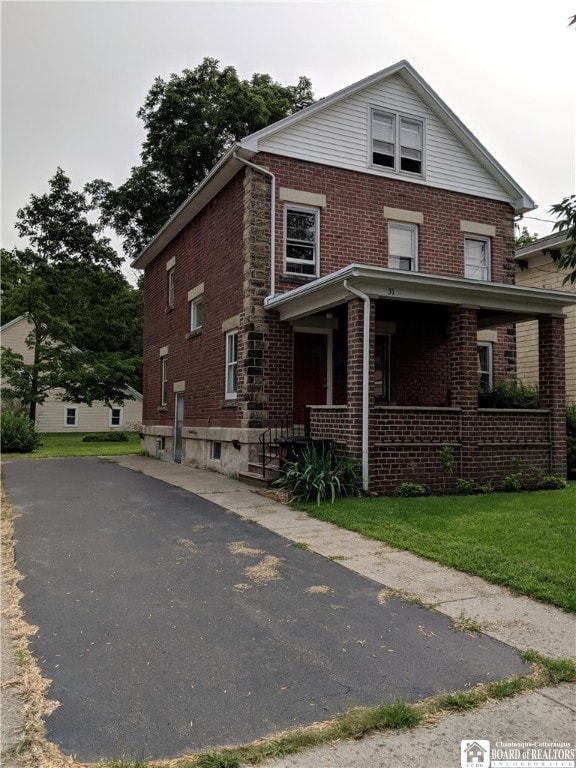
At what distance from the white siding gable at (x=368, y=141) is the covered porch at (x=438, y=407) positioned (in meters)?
3.78

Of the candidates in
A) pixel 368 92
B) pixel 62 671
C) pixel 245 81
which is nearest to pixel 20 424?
pixel 368 92

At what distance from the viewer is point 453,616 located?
466cm

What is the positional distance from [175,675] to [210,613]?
42.6 inches

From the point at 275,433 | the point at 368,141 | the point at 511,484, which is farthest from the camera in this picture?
the point at 368,141

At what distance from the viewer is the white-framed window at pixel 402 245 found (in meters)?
14.6

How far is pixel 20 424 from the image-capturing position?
22547 millimetres

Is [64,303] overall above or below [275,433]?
above

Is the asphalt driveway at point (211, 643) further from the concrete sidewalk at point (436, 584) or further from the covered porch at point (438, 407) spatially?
the covered porch at point (438, 407)

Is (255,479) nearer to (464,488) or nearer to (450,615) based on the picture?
(464,488)

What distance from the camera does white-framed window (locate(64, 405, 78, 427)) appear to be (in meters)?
38.3

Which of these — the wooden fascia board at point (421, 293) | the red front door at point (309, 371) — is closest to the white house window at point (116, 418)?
the red front door at point (309, 371)

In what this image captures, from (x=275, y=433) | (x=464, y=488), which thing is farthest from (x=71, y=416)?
(x=464, y=488)

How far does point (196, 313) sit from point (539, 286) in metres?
10.4

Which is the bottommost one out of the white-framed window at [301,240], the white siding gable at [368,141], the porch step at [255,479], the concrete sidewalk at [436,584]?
the concrete sidewalk at [436,584]
